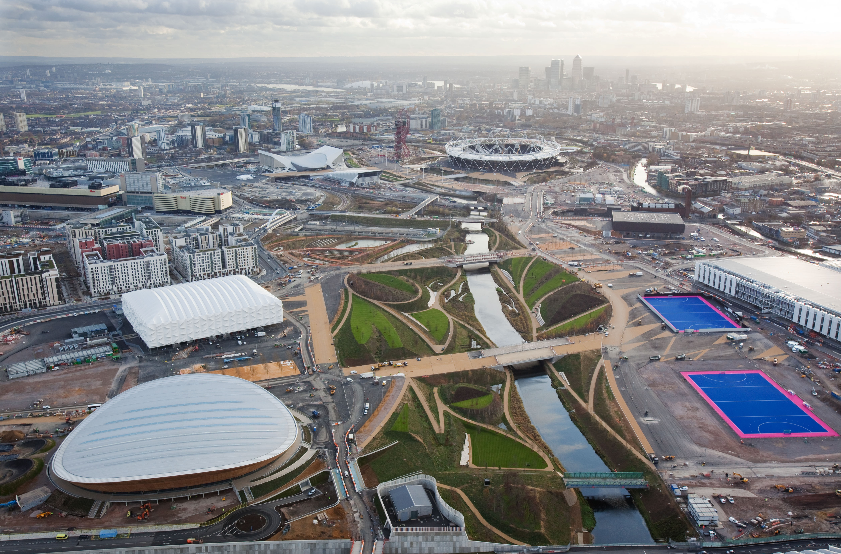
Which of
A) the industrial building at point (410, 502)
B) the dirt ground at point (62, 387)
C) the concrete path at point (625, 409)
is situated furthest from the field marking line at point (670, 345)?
the dirt ground at point (62, 387)

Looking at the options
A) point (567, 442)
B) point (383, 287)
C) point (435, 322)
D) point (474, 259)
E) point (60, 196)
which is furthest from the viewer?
point (60, 196)

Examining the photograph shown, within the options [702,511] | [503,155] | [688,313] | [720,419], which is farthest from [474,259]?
[503,155]

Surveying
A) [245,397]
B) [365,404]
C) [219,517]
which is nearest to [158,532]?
[219,517]

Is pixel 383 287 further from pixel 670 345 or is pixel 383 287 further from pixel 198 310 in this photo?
pixel 670 345

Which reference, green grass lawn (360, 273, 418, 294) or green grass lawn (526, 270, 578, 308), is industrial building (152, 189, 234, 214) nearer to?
green grass lawn (360, 273, 418, 294)

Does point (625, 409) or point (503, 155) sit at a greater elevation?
point (503, 155)

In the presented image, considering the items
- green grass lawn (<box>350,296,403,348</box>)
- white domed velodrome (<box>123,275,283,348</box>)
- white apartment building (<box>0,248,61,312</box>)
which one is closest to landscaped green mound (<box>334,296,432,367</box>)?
green grass lawn (<box>350,296,403,348</box>)

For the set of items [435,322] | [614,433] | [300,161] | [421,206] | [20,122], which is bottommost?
[614,433]
